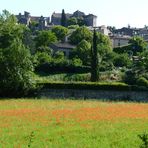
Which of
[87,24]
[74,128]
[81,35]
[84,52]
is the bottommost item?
[74,128]

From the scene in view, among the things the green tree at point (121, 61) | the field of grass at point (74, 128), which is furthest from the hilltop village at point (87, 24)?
the field of grass at point (74, 128)

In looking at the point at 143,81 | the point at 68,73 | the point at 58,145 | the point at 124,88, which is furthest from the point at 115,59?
the point at 58,145

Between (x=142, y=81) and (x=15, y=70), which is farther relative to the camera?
(x=142, y=81)

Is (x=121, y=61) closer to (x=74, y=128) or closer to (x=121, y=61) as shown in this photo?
(x=121, y=61)

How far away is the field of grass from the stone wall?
635 inches

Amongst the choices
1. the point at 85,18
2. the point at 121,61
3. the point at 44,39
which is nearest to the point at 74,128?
the point at 121,61

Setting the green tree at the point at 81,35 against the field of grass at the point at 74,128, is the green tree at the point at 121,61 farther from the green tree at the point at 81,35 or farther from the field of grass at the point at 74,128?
the field of grass at the point at 74,128

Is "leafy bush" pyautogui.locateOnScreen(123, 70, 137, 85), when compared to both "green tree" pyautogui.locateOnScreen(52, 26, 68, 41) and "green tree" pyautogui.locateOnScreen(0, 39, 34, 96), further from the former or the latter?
"green tree" pyautogui.locateOnScreen(52, 26, 68, 41)

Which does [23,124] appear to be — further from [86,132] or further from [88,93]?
[88,93]

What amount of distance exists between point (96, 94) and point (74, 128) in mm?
26980

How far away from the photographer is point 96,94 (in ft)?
173

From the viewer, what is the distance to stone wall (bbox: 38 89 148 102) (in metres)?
52.4

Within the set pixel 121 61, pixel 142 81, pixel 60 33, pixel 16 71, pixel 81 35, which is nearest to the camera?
pixel 16 71

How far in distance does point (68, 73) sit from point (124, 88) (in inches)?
1047
